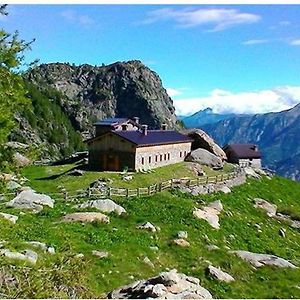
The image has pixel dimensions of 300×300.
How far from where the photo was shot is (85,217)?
32719mm

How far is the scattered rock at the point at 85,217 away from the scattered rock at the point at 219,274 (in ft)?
28.1

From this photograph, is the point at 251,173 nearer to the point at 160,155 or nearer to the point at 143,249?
the point at 160,155

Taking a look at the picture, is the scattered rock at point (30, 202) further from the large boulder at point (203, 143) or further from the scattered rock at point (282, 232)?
the large boulder at point (203, 143)

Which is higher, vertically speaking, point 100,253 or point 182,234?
point 100,253

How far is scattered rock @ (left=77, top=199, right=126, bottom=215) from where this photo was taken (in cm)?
3566

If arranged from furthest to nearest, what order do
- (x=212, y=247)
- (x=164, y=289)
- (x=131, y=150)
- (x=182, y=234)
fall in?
1. (x=131, y=150)
2. (x=182, y=234)
3. (x=212, y=247)
4. (x=164, y=289)

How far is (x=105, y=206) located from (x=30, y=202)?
5.26m

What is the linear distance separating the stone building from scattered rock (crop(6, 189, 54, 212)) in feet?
153

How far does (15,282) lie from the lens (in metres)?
13.5

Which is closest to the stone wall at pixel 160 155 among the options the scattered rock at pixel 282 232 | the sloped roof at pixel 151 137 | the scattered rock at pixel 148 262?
the sloped roof at pixel 151 137

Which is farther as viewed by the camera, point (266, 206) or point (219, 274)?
point (266, 206)

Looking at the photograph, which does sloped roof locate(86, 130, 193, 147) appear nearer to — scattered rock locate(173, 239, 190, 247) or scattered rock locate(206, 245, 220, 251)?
scattered rock locate(206, 245, 220, 251)

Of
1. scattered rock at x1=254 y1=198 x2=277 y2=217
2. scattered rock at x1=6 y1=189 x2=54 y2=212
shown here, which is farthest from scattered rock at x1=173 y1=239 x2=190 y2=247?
scattered rock at x1=254 y1=198 x2=277 y2=217

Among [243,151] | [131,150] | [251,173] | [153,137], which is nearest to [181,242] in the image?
[131,150]
